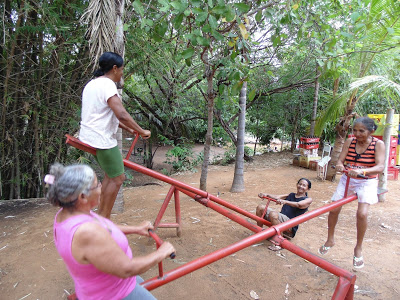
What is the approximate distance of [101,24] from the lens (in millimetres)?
3289

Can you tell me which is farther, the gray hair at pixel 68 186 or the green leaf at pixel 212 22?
the green leaf at pixel 212 22

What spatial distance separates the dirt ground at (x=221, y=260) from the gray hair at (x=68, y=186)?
57.2 inches

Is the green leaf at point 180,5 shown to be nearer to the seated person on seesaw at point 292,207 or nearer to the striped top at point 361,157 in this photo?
the seated person on seesaw at point 292,207

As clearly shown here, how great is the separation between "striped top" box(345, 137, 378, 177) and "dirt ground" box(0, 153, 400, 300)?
104cm

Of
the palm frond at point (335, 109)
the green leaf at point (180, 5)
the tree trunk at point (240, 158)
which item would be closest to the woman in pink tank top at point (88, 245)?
the green leaf at point (180, 5)

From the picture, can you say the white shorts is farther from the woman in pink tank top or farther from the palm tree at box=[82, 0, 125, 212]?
the palm tree at box=[82, 0, 125, 212]

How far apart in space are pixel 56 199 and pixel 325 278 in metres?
2.48

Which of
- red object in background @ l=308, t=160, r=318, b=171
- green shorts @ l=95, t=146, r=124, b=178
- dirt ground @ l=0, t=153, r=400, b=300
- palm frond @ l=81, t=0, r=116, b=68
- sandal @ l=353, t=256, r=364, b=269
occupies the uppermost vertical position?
palm frond @ l=81, t=0, r=116, b=68

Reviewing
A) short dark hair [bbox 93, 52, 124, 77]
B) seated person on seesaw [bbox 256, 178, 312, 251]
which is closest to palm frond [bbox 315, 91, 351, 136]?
seated person on seesaw [bbox 256, 178, 312, 251]

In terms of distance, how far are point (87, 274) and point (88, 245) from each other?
183 mm

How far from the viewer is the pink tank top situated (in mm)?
1099

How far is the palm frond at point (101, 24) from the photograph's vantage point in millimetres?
3244

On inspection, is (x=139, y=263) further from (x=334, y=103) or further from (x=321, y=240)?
(x=334, y=103)

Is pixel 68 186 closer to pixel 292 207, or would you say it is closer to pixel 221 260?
pixel 221 260
